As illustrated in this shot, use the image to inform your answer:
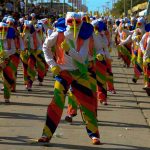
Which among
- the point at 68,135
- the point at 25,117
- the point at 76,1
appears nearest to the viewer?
the point at 68,135

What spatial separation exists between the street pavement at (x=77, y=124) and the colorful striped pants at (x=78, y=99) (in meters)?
0.27

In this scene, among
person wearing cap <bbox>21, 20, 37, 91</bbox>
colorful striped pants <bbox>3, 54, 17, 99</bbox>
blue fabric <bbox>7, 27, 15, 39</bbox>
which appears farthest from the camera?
person wearing cap <bbox>21, 20, 37, 91</bbox>

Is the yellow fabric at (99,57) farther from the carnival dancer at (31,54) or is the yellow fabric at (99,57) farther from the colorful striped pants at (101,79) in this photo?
the carnival dancer at (31,54)

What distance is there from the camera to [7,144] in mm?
8305

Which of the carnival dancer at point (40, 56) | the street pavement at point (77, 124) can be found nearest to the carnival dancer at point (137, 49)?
the street pavement at point (77, 124)

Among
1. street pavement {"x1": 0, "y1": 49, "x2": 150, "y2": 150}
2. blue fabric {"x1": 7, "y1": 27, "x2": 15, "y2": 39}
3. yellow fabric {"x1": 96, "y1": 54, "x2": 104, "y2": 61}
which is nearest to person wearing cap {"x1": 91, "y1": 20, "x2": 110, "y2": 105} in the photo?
yellow fabric {"x1": 96, "y1": 54, "x2": 104, "y2": 61}

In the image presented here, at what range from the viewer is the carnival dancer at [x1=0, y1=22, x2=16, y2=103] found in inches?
500

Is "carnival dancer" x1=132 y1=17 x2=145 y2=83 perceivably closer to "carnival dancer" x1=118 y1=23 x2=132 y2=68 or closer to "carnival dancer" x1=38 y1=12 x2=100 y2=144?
"carnival dancer" x1=118 y1=23 x2=132 y2=68

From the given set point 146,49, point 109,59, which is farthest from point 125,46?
point 109,59

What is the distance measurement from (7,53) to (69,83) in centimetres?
470

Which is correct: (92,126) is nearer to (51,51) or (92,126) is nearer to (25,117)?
(51,51)

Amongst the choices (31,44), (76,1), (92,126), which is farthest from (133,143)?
(76,1)

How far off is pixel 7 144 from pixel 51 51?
1525 mm

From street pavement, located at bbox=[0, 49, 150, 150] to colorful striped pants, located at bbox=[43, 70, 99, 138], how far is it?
10.6 inches
